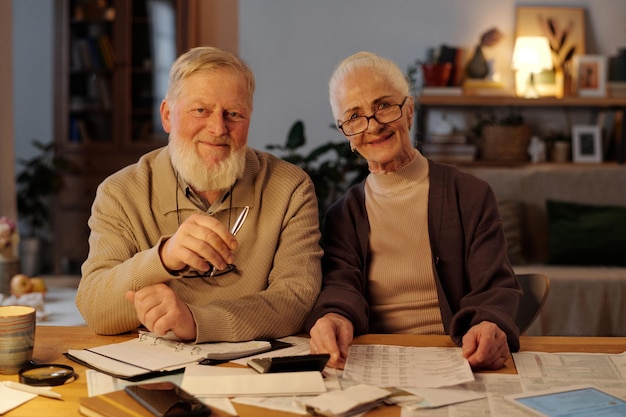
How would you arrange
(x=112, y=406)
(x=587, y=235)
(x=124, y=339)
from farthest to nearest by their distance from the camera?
(x=587, y=235)
(x=124, y=339)
(x=112, y=406)

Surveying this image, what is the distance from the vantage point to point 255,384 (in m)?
1.18

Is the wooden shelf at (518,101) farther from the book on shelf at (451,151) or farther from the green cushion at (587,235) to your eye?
the green cushion at (587,235)

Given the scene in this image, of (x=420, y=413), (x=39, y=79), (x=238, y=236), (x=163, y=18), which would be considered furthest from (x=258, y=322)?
(x=39, y=79)

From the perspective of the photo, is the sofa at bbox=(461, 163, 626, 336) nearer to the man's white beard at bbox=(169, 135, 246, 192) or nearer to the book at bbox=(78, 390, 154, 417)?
the man's white beard at bbox=(169, 135, 246, 192)

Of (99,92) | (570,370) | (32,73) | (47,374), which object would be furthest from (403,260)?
(32,73)

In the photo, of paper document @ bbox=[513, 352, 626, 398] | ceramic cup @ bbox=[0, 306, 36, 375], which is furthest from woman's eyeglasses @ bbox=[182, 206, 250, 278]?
paper document @ bbox=[513, 352, 626, 398]

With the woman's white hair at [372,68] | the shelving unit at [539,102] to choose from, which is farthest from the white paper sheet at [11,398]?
the shelving unit at [539,102]

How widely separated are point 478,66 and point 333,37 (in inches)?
37.4

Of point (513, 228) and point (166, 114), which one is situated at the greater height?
point (166, 114)

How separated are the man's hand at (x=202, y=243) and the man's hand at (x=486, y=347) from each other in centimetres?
46

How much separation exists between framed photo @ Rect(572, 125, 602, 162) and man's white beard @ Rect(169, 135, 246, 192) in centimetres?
355

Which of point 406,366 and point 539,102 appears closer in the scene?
point 406,366

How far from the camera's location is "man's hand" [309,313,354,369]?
4.43ft

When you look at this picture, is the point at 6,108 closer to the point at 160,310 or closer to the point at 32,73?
the point at 32,73
